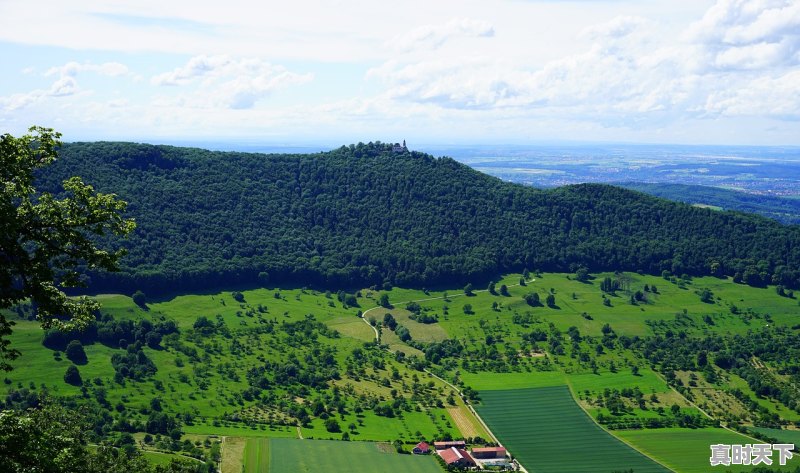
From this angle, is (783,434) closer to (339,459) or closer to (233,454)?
(339,459)

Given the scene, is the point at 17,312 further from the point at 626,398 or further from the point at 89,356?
the point at 626,398

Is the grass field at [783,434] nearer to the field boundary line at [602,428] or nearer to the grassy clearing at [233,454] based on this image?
the field boundary line at [602,428]

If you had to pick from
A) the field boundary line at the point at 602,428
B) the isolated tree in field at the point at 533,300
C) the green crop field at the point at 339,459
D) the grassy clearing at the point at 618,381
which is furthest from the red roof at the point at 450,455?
the isolated tree in field at the point at 533,300

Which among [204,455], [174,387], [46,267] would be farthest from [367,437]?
[46,267]

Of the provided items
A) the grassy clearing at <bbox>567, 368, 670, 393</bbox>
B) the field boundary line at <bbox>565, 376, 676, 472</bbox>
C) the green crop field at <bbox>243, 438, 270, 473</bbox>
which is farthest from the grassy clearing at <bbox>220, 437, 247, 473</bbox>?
the grassy clearing at <bbox>567, 368, 670, 393</bbox>

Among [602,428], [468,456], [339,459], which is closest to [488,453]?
[468,456]

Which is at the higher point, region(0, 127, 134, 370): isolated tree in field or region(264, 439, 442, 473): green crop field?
region(0, 127, 134, 370): isolated tree in field

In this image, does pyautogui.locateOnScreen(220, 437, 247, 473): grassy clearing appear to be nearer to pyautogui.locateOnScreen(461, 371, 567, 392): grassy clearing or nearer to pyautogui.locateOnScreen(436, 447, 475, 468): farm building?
pyautogui.locateOnScreen(436, 447, 475, 468): farm building
